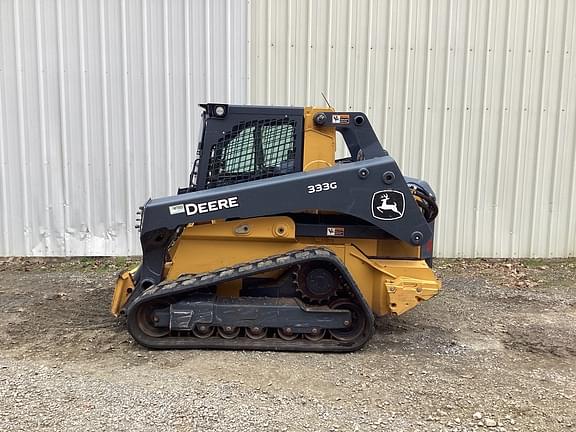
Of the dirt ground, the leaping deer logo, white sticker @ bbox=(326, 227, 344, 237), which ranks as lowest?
the dirt ground

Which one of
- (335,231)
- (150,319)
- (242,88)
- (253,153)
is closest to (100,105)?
(242,88)

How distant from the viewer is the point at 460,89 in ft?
26.5

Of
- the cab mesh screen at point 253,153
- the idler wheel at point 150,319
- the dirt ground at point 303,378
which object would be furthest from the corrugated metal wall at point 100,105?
the idler wheel at point 150,319

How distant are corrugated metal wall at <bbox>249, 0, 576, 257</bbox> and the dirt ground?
2.70 metres

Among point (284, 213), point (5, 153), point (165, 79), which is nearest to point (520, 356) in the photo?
point (284, 213)

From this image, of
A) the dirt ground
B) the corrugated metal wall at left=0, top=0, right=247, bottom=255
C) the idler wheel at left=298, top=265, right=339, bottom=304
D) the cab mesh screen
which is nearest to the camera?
the dirt ground

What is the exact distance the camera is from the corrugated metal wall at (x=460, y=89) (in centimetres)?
790

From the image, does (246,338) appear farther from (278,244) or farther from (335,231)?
(335,231)

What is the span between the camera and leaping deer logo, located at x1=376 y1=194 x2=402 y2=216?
4582mm

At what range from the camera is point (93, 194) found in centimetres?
804

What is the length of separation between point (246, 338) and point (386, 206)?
5.22ft

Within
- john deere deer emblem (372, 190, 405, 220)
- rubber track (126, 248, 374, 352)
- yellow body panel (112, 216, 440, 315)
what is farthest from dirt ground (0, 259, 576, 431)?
john deere deer emblem (372, 190, 405, 220)

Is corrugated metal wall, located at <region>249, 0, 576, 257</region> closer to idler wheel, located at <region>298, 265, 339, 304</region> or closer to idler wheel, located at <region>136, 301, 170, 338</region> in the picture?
idler wheel, located at <region>298, 265, 339, 304</region>

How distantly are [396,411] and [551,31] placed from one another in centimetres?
674
